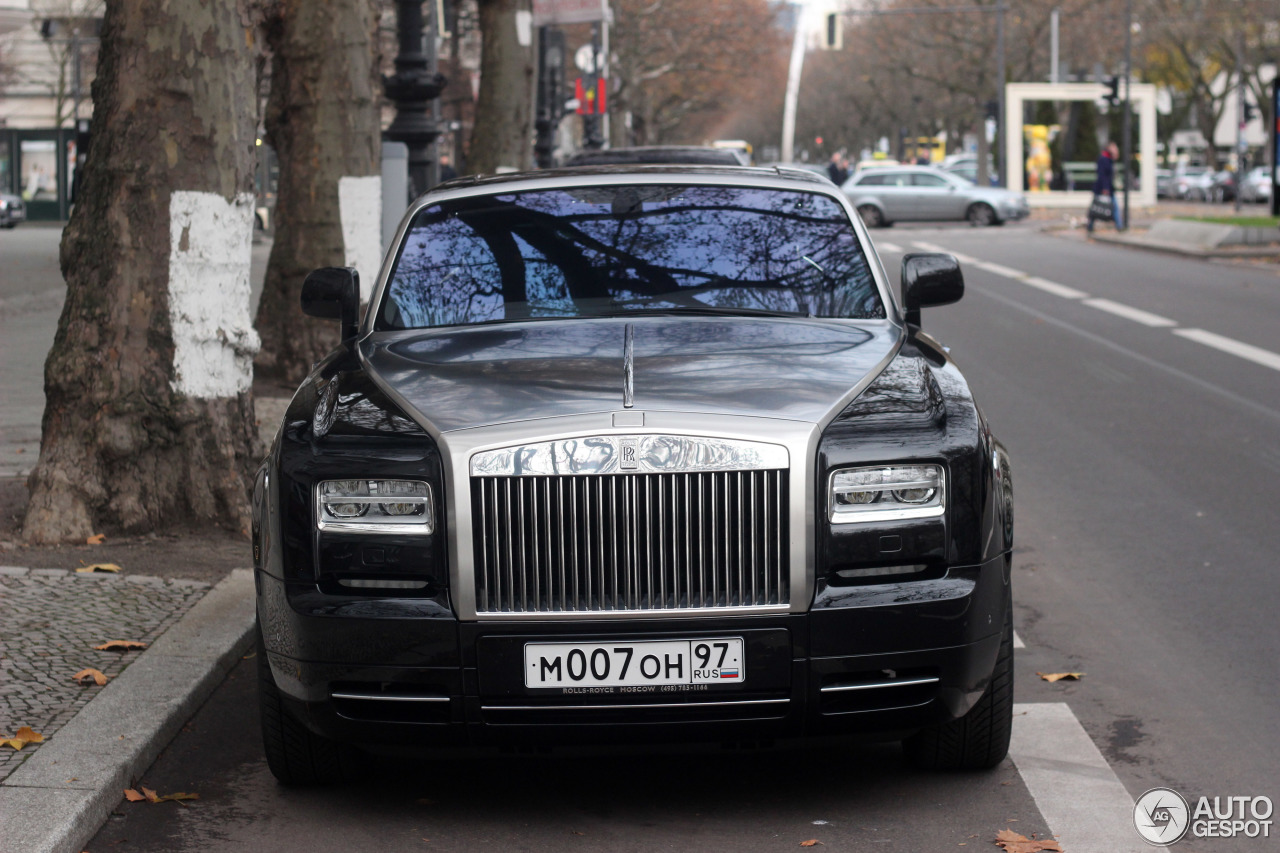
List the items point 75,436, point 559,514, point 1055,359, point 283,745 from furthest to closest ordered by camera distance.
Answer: point 1055,359, point 75,436, point 283,745, point 559,514

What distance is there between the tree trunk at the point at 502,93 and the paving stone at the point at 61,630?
16.7 m

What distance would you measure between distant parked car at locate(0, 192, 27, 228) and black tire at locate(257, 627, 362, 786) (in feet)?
147

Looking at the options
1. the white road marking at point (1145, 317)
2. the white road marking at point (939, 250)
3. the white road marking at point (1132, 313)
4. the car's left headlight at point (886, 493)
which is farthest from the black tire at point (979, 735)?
the white road marking at point (939, 250)

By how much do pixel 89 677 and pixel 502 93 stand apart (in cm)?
1869

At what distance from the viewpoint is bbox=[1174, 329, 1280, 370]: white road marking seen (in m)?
14.1

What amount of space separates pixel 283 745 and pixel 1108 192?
3533cm

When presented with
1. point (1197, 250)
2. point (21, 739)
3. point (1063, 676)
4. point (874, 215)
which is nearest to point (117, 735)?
point (21, 739)

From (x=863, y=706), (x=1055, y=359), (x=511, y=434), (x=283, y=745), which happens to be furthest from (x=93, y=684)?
(x=1055, y=359)

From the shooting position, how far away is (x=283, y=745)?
178 inches

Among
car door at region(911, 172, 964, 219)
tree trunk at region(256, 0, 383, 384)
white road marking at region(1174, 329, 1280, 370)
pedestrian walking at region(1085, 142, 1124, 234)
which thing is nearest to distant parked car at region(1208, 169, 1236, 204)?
car door at region(911, 172, 964, 219)

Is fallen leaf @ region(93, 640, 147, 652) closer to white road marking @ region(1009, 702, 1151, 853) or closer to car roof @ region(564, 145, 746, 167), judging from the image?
white road marking @ region(1009, 702, 1151, 853)

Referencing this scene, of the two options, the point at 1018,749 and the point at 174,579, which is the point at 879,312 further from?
the point at 174,579

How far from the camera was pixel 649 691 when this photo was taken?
4.00 metres

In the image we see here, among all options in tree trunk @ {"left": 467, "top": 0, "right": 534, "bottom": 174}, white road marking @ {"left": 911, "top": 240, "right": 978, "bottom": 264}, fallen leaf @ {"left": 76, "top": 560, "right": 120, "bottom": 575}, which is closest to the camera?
fallen leaf @ {"left": 76, "top": 560, "right": 120, "bottom": 575}
